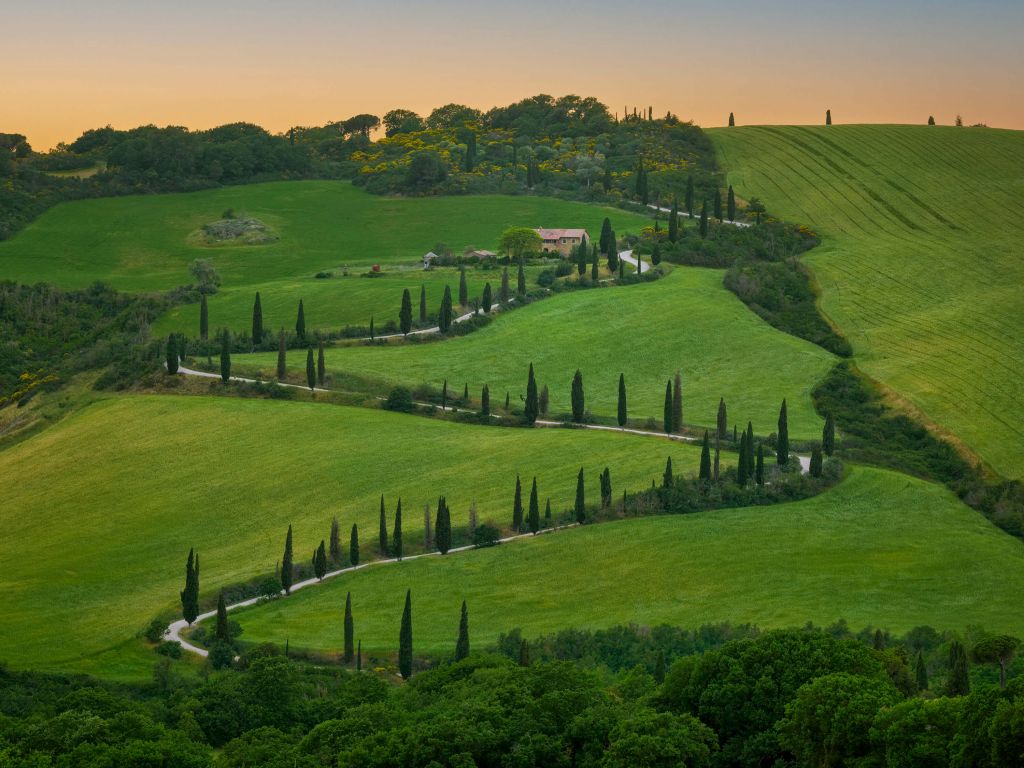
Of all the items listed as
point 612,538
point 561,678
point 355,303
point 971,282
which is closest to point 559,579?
point 612,538

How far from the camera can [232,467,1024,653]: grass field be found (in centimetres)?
10031

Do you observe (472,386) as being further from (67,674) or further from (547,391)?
(67,674)

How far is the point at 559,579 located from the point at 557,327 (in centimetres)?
6022

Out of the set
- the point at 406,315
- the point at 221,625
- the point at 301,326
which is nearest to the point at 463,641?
the point at 221,625

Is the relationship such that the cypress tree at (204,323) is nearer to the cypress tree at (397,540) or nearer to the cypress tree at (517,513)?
the cypress tree at (397,540)

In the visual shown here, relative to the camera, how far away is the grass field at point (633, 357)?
14600 cm

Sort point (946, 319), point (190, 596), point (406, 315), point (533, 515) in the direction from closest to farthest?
point (190, 596)
point (533, 515)
point (406, 315)
point (946, 319)

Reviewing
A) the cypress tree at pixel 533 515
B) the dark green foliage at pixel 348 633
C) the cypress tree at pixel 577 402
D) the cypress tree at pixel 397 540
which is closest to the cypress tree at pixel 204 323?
the cypress tree at pixel 577 402

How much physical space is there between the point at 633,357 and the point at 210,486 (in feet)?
152

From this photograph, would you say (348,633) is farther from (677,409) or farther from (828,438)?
(828,438)

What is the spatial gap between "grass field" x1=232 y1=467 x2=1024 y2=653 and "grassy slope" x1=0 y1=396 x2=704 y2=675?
6.55 meters

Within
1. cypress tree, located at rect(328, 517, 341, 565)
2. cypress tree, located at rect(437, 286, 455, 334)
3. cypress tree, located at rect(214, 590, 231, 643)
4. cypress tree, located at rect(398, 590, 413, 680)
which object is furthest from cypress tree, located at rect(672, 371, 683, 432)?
cypress tree, located at rect(214, 590, 231, 643)

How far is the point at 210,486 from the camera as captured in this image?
128m

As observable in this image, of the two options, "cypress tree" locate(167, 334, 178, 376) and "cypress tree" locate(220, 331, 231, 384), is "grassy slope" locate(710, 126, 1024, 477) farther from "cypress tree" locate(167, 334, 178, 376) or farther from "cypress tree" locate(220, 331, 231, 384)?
"cypress tree" locate(167, 334, 178, 376)
